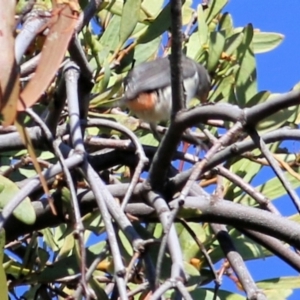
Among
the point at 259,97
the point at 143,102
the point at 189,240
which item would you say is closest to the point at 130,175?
the point at 189,240

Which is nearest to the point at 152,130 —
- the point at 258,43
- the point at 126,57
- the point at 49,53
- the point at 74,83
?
the point at 126,57

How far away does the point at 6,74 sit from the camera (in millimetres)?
674

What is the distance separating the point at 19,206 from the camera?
1.20 metres

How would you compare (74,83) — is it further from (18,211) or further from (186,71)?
(186,71)

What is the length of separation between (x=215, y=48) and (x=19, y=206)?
62 centimetres

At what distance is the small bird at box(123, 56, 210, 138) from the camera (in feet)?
6.44

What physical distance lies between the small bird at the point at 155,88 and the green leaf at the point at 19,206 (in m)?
0.63

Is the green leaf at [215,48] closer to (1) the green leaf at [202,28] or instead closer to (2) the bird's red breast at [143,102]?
(1) the green leaf at [202,28]

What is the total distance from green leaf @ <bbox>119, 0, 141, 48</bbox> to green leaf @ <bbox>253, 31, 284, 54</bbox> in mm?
368

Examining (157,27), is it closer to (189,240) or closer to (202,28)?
(202,28)

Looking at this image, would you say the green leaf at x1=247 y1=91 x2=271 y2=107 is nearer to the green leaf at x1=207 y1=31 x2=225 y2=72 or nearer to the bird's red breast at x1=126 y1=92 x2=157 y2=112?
the green leaf at x1=207 y1=31 x2=225 y2=72

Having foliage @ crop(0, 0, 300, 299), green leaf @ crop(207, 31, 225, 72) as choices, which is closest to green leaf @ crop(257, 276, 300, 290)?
foliage @ crop(0, 0, 300, 299)

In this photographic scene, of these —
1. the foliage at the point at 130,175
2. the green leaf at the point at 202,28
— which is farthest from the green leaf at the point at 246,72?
the green leaf at the point at 202,28

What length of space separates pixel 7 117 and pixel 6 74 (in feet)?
0.16
